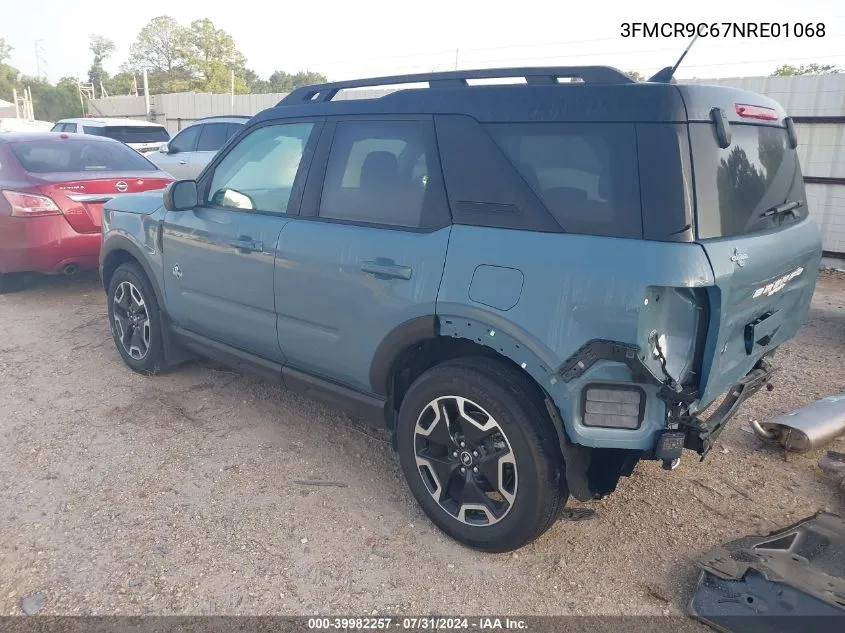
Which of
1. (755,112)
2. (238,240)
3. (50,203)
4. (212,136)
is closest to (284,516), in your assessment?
(238,240)

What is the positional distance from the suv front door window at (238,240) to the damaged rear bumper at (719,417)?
2.15 meters

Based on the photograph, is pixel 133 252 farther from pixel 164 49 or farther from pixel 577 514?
pixel 164 49

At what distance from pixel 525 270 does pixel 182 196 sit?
2.38m

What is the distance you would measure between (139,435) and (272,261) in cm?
140

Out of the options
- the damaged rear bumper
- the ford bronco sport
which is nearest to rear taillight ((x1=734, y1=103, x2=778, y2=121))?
the ford bronco sport

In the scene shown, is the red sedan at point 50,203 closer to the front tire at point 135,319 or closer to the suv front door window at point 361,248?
the front tire at point 135,319

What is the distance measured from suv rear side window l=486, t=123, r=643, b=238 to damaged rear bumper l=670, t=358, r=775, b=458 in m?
0.76

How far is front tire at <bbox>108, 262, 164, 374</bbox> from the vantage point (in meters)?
4.63

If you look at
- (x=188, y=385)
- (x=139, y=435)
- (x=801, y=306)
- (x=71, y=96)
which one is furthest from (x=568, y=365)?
(x=71, y=96)

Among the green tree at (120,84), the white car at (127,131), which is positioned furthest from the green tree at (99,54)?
the white car at (127,131)

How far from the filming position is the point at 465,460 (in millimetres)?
2949

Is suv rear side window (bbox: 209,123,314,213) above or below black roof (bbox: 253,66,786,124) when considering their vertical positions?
below

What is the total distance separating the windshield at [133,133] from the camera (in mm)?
13148

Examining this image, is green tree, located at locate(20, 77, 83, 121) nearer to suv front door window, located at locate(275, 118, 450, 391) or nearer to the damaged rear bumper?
suv front door window, located at locate(275, 118, 450, 391)
